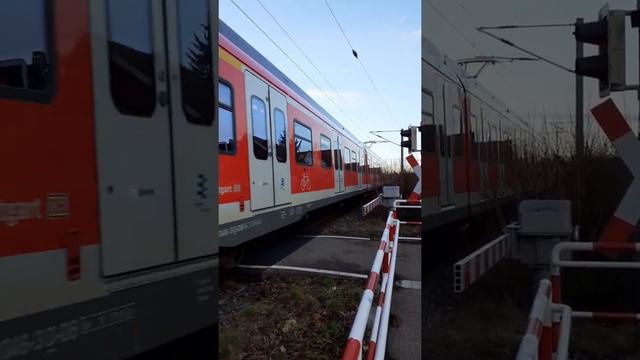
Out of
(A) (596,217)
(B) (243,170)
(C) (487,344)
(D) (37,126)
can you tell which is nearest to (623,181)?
(A) (596,217)

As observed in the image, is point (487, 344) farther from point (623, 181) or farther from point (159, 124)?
point (159, 124)

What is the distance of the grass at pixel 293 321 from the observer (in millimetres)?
4828

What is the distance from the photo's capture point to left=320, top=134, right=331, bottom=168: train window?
47.0 ft

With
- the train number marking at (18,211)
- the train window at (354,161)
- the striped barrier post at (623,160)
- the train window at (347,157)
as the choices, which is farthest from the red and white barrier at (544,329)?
the train window at (354,161)

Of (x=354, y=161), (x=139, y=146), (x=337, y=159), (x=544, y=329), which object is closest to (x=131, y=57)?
(x=139, y=146)

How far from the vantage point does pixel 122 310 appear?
3207 mm

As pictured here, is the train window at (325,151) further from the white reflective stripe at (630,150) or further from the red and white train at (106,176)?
the white reflective stripe at (630,150)

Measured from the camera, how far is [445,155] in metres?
2.34

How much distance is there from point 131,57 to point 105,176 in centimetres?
76

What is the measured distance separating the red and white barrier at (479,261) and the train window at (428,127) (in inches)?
17.5

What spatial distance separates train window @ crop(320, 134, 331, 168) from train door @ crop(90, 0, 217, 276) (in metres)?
10.2

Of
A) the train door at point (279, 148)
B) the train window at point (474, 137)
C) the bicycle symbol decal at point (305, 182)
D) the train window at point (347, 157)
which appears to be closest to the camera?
the train window at point (474, 137)

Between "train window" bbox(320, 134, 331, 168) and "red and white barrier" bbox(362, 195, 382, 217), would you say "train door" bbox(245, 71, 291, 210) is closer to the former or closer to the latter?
"train window" bbox(320, 134, 331, 168)

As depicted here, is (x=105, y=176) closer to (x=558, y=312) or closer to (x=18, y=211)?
(x=18, y=211)
